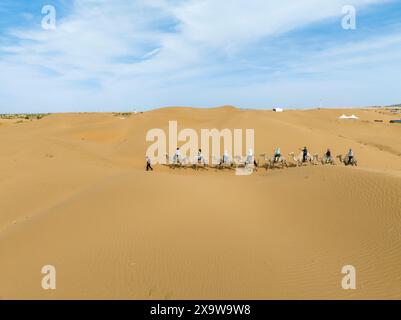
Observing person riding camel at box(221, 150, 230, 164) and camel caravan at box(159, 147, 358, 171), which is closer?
person riding camel at box(221, 150, 230, 164)

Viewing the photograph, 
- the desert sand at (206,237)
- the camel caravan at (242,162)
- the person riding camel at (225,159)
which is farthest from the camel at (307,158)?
the desert sand at (206,237)

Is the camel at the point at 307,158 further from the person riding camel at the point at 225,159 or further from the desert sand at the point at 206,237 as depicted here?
the desert sand at the point at 206,237

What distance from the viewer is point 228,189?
13805 millimetres

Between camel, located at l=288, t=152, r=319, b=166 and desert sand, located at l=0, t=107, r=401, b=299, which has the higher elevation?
camel, located at l=288, t=152, r=319, b=166

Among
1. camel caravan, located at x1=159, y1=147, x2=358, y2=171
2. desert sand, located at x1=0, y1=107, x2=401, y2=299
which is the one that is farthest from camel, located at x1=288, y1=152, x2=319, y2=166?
desert sand, located at x1=0, y1=107, x2=401, y2=299

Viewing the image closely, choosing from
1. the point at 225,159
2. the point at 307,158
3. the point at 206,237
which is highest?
the point at 307,158

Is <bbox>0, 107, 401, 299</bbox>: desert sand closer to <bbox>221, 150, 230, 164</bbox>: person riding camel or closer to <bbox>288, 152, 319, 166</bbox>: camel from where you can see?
<bbox>221, 150, 230, 164</bbox>: person riding camel

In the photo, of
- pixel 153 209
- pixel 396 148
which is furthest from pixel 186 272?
pixel 396 148

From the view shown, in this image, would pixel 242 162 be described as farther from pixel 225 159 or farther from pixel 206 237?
pixel 206 237

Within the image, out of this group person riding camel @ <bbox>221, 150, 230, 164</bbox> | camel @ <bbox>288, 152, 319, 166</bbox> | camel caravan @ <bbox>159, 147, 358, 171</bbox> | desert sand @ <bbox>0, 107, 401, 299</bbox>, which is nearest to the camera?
desert sand @ <bbox>0, 107, 401, 299</bbox>

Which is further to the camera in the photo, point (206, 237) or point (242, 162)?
point (242, 162)

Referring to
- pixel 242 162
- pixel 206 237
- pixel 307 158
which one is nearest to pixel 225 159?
pixel 242 162
